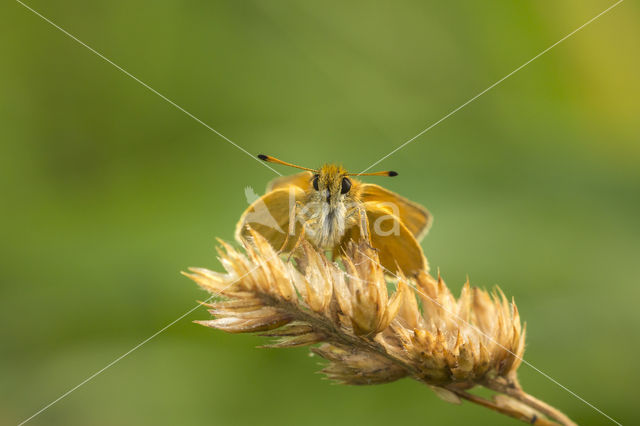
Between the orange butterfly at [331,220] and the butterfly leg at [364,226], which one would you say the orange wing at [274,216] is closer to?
the orange butterfly at [331,220]

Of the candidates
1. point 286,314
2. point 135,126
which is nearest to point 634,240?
point 286,314

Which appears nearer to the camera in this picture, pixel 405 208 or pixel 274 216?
pixel 274 216

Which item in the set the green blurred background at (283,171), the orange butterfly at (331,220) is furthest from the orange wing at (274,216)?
the green blurred background at (283,171)

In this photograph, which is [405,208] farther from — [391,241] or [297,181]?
[297,181]

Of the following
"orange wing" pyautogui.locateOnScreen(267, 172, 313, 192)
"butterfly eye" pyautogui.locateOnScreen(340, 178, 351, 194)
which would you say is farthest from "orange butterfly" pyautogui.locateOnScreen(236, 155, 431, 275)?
"orange wing" pyautogui.locateOnScreen(267, 172, 313, 192)

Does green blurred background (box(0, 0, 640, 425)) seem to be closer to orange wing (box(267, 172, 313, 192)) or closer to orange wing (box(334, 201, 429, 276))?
orange wing (box(267, 172, 313, 192))

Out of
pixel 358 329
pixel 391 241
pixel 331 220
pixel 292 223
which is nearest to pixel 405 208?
pixel 391 241

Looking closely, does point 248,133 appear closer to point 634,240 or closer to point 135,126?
point 135,126
